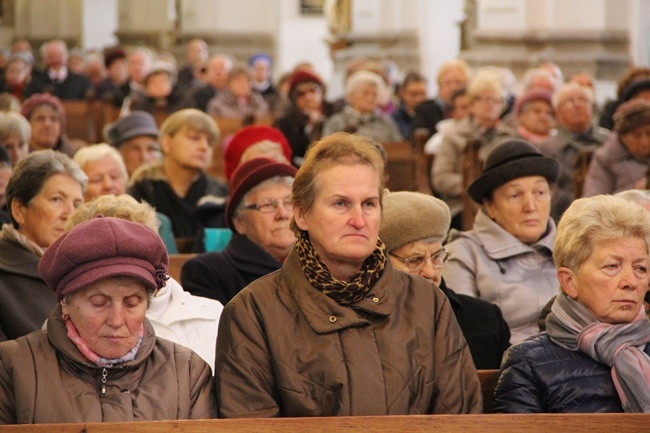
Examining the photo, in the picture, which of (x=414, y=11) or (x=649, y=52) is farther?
(x=414, y=11)

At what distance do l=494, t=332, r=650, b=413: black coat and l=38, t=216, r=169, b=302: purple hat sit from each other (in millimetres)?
1080

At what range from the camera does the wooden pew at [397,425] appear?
2979mm

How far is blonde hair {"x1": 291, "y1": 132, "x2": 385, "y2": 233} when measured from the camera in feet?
11.3

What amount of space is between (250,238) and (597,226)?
73.5 inches

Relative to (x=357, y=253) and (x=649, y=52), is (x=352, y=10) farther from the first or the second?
(x=357, y=253)

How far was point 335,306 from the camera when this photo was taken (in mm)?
3307

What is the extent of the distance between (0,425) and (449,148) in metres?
6.23

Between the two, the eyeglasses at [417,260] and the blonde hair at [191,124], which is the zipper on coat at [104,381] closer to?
the eyeglasses at [417,260]

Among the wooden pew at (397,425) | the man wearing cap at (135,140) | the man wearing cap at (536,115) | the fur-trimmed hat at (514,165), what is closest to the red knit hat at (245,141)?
the man wearing cap at (135,140)

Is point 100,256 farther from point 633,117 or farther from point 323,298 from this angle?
point 633,117

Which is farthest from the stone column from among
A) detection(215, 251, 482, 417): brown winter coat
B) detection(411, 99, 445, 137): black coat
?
detection(215, 251, 482, 417): brown winter coat

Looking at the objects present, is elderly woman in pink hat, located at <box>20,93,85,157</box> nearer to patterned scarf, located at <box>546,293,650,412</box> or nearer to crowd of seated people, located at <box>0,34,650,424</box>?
crowd of seated people, located at <box>0,34,650,424</box>

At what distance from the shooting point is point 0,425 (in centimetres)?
298

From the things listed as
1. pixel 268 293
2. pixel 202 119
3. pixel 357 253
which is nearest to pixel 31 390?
pixel 268 293
